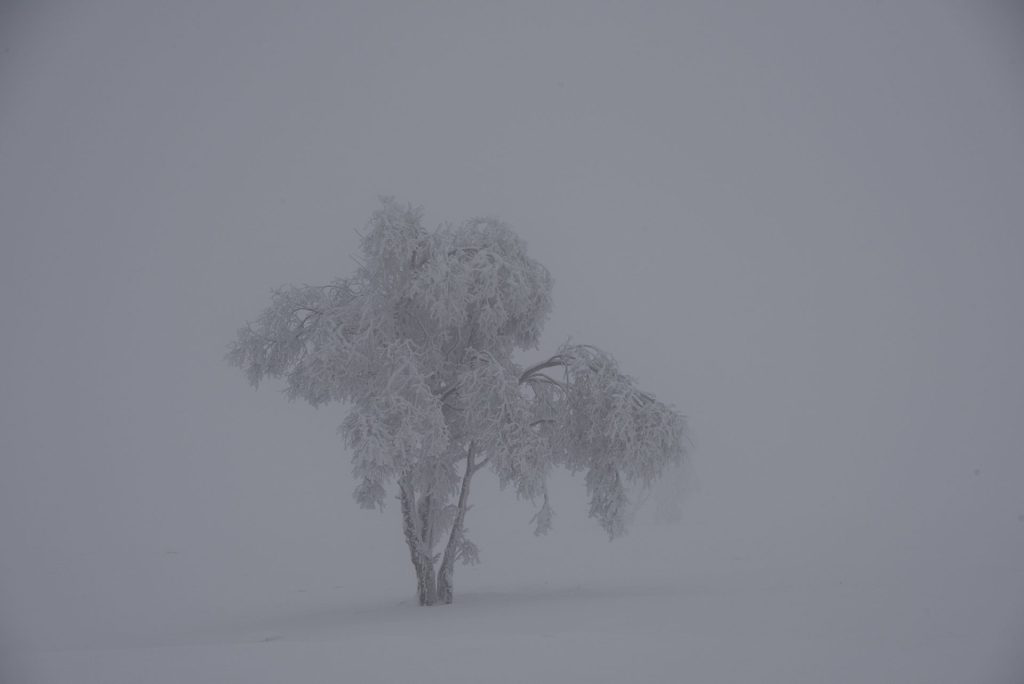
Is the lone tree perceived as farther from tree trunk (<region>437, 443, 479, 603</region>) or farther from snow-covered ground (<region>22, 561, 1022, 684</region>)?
snow-covered ground (<region>22, 561, 1022, 684</region>)

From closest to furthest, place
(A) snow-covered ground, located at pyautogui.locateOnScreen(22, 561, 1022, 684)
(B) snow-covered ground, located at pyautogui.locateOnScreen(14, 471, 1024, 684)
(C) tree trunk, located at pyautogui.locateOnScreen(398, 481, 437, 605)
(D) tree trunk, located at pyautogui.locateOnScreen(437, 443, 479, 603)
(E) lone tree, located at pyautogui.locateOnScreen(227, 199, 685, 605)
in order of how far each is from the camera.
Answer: (A) snow-covered ground, located at pyautogui.locateOnScreen(22, 561, 1022, 684)
(B) snow-covered ground, located at pyautogui.locateOnScreen(14, 471, 1024, 684)
(E) lone tree, located at pyautogui.locateOnScreen(227, 199, 685, 605)
(C) tree trunk, located at pyautogui.locateOnScreen(398, 481, 437, 605)
(D) tree trunk, located at pyautogui.locateOnScreen(437, 443, 479, 603)

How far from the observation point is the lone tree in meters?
13.8

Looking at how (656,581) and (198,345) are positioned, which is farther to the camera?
(198,345)

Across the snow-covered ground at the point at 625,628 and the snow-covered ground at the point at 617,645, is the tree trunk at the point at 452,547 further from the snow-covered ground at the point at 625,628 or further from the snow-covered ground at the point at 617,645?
the snow-covered ground at the point at 617,645

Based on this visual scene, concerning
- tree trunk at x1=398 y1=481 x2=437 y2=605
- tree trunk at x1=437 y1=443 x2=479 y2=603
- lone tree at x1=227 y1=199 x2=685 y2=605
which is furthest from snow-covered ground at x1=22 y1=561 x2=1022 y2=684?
lone tree at x1=227 y1=199 x2=685 y2=605

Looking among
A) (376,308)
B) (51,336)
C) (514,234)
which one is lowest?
(376,308)

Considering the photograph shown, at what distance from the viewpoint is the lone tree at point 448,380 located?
45.4 ft

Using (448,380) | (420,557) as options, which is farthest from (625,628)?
(448,380)

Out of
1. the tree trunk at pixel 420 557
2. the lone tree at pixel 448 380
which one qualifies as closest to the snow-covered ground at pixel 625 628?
the tree trunk at pixel 420 557

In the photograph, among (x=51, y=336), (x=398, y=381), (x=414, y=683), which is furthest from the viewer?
(x=51, y=336)

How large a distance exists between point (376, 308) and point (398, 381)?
6.01 feet

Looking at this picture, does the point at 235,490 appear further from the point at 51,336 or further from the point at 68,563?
the point at 51,336

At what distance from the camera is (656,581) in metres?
17.8

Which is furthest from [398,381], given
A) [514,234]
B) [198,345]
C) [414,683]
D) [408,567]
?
[198,345]
